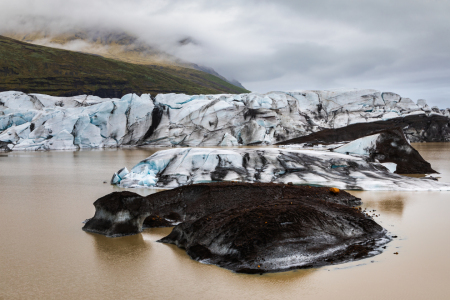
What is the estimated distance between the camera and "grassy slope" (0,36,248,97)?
244 feet

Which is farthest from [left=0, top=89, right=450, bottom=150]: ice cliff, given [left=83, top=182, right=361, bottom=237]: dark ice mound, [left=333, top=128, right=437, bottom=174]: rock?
[left=83, top=182, right=361, bottom=237]: dark ice mound

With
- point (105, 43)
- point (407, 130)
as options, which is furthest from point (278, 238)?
point (105, 43)

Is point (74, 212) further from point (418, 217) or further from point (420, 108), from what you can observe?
point (420, 108)

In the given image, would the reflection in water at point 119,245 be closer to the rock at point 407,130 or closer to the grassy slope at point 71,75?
the rock at point 407,130

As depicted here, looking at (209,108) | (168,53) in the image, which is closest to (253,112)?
(209,108)

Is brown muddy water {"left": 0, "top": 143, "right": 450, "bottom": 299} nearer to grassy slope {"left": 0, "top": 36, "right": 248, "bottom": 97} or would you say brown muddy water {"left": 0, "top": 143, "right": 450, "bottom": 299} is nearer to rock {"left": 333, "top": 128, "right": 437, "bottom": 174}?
rock {"left": 333, "top": 128, "right": 437, "bottom": 174}

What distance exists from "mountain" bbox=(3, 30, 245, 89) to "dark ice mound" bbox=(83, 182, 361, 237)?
15449cm

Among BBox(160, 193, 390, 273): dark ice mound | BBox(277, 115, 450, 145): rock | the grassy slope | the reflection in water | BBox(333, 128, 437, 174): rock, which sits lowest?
the reflection in water

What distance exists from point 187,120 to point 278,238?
32.8 m

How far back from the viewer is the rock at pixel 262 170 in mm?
13344

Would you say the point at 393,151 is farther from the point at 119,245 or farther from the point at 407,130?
the point at 407,130

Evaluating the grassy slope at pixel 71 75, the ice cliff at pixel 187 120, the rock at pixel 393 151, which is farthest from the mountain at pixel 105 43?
the rock at pixel 393 151

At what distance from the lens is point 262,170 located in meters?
14.3

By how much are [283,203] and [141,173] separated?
8489 millimetres
